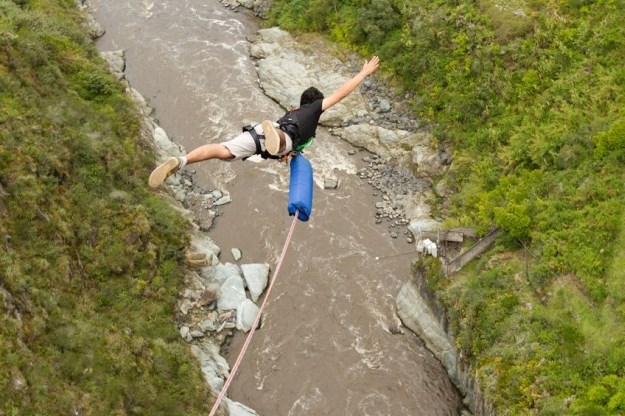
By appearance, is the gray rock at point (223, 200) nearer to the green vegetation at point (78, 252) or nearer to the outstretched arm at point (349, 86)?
the green vegetation at point (78, 252)

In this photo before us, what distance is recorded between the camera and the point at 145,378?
11578 mm

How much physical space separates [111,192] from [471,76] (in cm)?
1193

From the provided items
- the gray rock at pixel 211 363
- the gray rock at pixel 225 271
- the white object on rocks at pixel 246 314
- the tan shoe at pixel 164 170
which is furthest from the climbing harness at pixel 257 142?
the gray rock at pixel 225 271

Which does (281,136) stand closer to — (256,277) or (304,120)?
(304,120)

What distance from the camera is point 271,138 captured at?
Answer: 8.12 m

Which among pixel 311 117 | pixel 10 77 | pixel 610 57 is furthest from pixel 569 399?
pixel 10 77

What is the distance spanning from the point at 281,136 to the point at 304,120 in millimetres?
555

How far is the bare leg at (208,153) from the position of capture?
800cm

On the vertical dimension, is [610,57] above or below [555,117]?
above

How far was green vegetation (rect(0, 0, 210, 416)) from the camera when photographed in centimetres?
1022

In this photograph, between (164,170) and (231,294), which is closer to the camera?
(164,170)

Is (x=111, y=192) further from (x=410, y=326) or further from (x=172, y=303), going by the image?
(x=410, y=326)

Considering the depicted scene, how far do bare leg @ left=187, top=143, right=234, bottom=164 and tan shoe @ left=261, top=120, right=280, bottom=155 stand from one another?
24.7 inches

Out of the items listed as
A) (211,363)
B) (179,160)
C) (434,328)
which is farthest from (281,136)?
(434,328)
